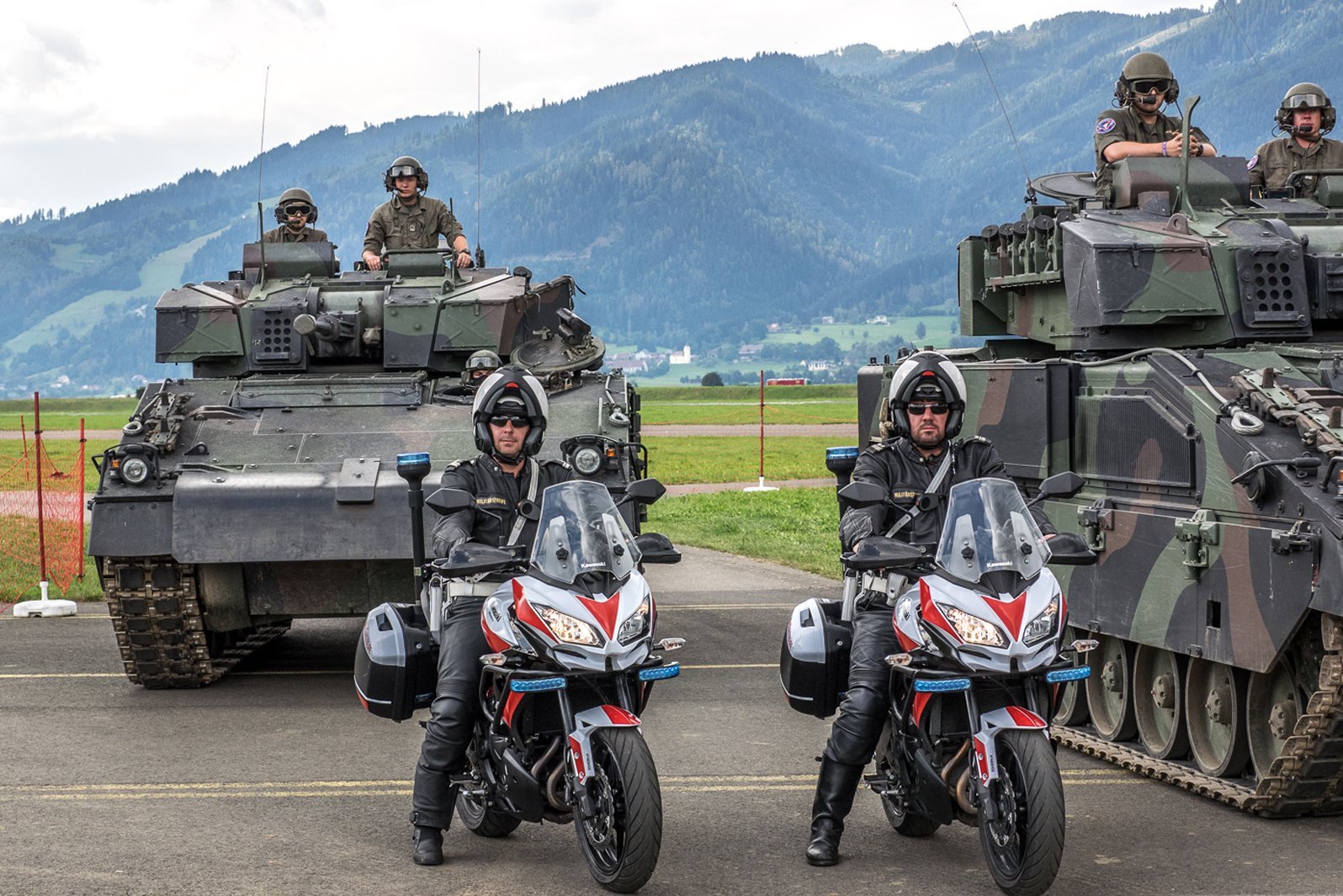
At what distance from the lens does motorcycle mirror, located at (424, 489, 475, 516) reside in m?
6.93

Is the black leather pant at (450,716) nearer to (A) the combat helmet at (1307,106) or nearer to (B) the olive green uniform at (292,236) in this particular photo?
(A) the combat helmet at (1307,106)

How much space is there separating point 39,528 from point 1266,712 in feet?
40.6

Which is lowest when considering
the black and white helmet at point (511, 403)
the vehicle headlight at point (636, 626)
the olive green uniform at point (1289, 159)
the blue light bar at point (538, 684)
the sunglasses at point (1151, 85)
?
the blue light bar at point (538, 684)

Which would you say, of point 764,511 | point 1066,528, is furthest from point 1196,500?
point 764,511

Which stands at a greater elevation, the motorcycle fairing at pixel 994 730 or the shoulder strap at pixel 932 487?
the shoulder strap at pixel 932 487

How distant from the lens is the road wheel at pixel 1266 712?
8172 mm

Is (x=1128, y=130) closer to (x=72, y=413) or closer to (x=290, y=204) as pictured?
(x=290, y=204)

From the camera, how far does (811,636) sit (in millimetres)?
7195

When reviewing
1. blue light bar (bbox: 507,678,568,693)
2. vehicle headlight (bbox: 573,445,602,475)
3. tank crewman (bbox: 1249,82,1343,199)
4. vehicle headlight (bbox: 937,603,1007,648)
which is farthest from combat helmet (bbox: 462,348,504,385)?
vehicle headlight (bbox: 937,603,1007,648)

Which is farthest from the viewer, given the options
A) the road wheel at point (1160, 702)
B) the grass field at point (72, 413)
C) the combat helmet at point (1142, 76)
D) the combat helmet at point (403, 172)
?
A: the grass field at point (72, 413)

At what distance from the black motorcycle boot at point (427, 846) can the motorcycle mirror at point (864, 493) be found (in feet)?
6.78

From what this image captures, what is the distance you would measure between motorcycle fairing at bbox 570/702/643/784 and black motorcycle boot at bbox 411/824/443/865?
843mm

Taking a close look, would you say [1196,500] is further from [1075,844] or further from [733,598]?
[733,598]

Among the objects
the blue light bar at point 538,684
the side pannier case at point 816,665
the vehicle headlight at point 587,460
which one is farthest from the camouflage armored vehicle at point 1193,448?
the blue light bar at point 538,684
